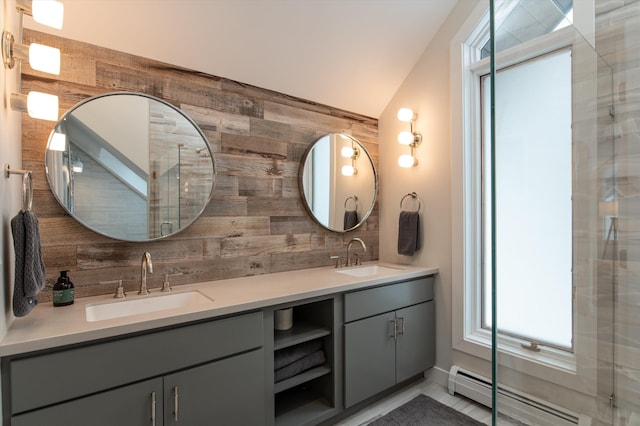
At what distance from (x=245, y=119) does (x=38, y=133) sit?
3.53 feet

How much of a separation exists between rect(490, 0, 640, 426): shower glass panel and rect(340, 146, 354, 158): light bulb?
1516mm

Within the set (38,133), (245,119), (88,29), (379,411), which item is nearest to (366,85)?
(245,119)

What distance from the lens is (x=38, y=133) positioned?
1526 millimetres

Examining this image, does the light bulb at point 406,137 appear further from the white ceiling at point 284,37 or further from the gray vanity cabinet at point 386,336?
the gray vanity cabinet at point 386,336

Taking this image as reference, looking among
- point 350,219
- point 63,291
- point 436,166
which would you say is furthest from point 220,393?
point 436,166

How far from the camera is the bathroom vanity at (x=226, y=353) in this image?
1.11 meters

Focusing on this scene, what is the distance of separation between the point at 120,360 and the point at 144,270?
0.56 m

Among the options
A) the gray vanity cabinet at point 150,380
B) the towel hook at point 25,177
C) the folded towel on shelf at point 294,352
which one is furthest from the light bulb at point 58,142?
the folded towel on shelf at point 294,352

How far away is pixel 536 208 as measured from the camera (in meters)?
1.26

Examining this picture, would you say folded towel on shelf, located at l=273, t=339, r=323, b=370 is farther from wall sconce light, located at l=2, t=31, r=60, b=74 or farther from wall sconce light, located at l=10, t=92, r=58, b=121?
wall sconce light, located at l=2, t=31, r=60, b=74

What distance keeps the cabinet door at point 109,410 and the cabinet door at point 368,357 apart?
104 centimetres

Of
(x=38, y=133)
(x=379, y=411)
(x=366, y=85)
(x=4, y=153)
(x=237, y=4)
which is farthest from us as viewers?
(x=366, y=85)

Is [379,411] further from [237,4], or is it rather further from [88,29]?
[88,29]

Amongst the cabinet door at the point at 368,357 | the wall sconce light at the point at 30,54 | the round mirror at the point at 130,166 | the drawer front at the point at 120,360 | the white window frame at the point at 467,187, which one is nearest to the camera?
the drawer front at the point at 120,360
